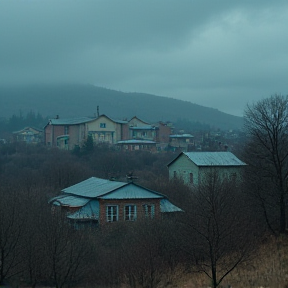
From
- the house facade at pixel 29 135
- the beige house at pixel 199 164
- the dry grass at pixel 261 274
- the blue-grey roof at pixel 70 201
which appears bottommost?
the dry grass at pixel 261 274

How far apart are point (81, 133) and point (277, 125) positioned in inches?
2564

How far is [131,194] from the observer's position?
36.7 m

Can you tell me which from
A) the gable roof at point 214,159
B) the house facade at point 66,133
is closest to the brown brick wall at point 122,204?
the gable roof at point 214,159

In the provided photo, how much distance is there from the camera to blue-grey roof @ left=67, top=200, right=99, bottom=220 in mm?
34938

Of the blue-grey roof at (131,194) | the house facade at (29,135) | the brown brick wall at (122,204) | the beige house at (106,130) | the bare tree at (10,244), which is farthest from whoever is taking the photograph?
the house facade at (29,135)

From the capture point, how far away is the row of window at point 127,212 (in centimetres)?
3597

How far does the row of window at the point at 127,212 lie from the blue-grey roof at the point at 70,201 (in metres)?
1.66

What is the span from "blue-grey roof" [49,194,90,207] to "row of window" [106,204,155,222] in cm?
166

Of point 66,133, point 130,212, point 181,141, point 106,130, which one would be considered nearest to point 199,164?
point 130,212

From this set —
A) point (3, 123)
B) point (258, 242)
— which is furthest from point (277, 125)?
point (3, 123)

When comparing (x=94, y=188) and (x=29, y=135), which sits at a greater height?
(x=29, y=135)

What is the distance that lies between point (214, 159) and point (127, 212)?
1587cm

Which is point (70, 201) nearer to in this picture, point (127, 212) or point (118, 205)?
point (118, 205)

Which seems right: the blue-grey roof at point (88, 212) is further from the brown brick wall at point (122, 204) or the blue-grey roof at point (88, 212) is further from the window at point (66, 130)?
the window at point (66, 130)
